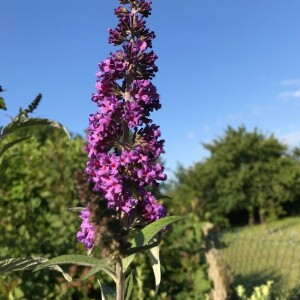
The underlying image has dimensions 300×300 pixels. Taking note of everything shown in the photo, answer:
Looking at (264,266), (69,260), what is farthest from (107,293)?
(264,266)

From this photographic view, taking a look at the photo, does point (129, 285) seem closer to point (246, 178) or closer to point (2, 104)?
point (2, 104)

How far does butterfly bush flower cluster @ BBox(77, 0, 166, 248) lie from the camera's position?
57.3 inches

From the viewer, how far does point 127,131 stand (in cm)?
159

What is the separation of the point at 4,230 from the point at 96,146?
2772 mm

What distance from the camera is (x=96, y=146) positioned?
1544mm

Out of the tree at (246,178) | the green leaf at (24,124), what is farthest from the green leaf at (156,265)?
the tree at (246,178)

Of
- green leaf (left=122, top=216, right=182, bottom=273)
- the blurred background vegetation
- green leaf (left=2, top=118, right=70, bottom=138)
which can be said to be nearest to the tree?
the blurred background vegetation

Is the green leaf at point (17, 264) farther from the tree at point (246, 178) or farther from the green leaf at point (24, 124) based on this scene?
the tree at point (246, 178)

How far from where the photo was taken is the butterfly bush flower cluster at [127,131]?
4.77ft

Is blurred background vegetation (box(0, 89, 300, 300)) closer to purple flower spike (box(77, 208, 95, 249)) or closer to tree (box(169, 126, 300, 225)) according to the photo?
purple flower spike (box(77, 208, 95, 249))

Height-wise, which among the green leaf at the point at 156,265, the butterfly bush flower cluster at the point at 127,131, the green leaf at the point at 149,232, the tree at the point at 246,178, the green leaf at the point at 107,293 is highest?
the tree at the point at 246,178

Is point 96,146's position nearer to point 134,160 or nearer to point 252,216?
point 134,160

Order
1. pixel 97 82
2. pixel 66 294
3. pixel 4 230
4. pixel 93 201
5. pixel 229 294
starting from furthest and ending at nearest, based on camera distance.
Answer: pixel 229 294, pixel 4 230, pixel 66 294, pixel 97 82, pixel 93 201

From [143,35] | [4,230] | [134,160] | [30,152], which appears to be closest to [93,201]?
[134,160]
